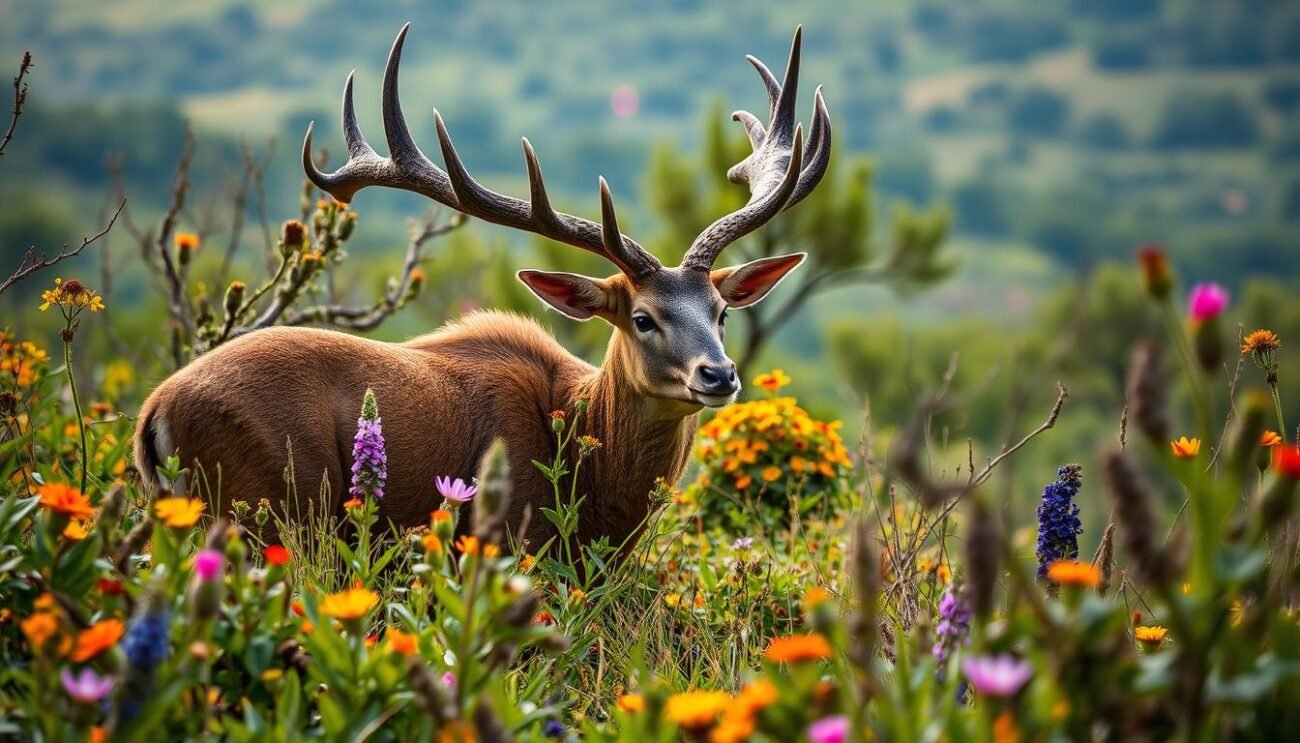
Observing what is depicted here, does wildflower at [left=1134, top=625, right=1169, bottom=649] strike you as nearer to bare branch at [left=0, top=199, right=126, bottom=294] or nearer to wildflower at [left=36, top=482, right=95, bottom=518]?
wildflower at [left=36, top=482, right=95, bottom=518]

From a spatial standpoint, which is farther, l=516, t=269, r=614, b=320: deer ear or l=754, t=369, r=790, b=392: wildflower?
l=754, t=369, r=790, b=392: wildflower

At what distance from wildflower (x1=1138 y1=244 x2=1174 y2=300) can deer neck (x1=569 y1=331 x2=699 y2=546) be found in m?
3.24

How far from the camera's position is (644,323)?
5199 mm

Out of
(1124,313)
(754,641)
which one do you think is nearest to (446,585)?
(754,641)

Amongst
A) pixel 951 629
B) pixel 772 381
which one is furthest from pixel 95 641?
pixel 772 381

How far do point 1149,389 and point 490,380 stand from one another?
12.1 feet

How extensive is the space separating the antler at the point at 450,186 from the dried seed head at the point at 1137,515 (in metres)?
2.95

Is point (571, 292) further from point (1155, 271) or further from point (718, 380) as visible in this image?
point (1155, 271)

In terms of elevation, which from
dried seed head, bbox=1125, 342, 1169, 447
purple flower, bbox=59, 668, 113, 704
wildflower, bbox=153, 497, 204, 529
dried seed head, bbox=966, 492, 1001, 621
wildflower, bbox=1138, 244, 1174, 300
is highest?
wildflower, bbox=1138, 244, 1174, 300

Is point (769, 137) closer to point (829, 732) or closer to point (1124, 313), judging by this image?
point (829, 732)

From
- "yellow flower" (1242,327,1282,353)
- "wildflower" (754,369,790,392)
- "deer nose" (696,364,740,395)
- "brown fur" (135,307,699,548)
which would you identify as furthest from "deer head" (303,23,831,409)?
"yellow flower" (1242,327,1282,353)

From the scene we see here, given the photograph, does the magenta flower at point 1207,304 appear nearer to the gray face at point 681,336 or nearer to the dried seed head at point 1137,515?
the dried seed head at point 1137,515

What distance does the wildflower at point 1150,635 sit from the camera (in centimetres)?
313

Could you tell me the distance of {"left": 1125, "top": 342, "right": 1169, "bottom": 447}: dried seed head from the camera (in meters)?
1.98
